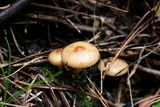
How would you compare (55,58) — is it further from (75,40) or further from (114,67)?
(114,67)

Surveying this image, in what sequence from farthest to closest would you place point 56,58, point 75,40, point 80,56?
point 75,40, point 56,58, point 80,56

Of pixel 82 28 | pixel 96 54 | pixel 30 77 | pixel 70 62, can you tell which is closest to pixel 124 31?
pixel 82 28

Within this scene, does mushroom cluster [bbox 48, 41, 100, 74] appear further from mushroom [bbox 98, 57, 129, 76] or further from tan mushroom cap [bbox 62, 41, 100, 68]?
mushroom [bbox 98, 57, 129, 76]

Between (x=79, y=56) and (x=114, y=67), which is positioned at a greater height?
(x=79, y=56)

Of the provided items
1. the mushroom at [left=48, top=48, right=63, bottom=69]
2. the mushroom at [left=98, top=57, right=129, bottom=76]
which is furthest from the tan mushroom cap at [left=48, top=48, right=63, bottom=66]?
the mushroom at [left=98, top=57, right=129, bottom=76]

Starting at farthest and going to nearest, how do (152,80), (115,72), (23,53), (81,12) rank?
(152,80) < (81,12) < (115,72) < (23,53)

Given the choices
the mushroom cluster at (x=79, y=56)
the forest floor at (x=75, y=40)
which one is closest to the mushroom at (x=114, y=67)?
the forest floor at (x=75, y=40)

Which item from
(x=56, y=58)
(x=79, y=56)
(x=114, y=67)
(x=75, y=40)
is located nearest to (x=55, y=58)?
(x=56, y=58)

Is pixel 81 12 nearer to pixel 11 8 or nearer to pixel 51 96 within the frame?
pixel 11 8
